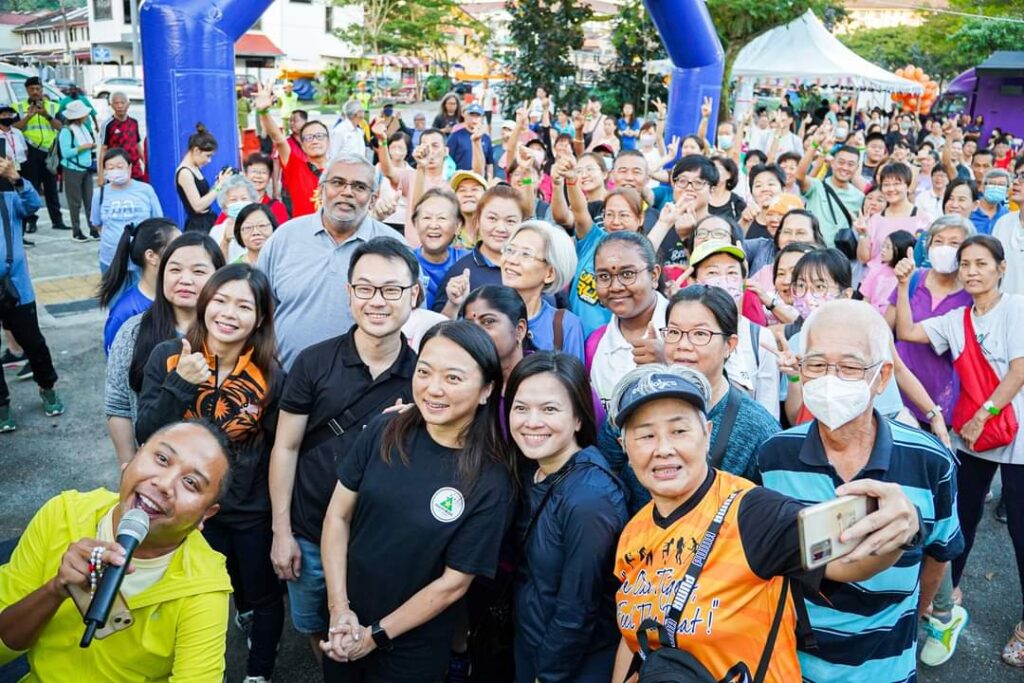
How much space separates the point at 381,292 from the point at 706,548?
1500 millimetres

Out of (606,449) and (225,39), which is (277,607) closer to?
(606,449)

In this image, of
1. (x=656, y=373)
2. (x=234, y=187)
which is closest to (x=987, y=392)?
(x=656, y=373)

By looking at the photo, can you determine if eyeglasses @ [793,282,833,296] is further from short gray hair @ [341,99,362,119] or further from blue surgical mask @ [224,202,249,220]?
short gray hair @ [341,99,362,119]

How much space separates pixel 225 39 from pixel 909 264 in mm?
6157

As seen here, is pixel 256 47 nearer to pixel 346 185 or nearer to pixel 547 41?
pixel 547 41

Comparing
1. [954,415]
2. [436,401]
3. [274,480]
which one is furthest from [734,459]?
[954,415]

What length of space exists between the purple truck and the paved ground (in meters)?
25.1

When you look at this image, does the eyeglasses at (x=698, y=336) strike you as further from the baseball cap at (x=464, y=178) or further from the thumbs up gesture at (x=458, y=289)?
the baseball cap at (x=464, y=178)

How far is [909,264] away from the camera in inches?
156

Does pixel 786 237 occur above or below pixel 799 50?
below

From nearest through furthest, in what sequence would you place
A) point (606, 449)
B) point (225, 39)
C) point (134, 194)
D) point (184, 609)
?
point (184, 609) → point (606, 449) → point (134, 194) → point (225, 39)

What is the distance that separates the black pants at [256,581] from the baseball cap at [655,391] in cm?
161

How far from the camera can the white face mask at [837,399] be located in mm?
2271

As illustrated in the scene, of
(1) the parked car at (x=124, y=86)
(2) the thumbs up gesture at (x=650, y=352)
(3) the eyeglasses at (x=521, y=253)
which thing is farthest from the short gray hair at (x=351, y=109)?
(1) the parked car at (x=124, y=86)
